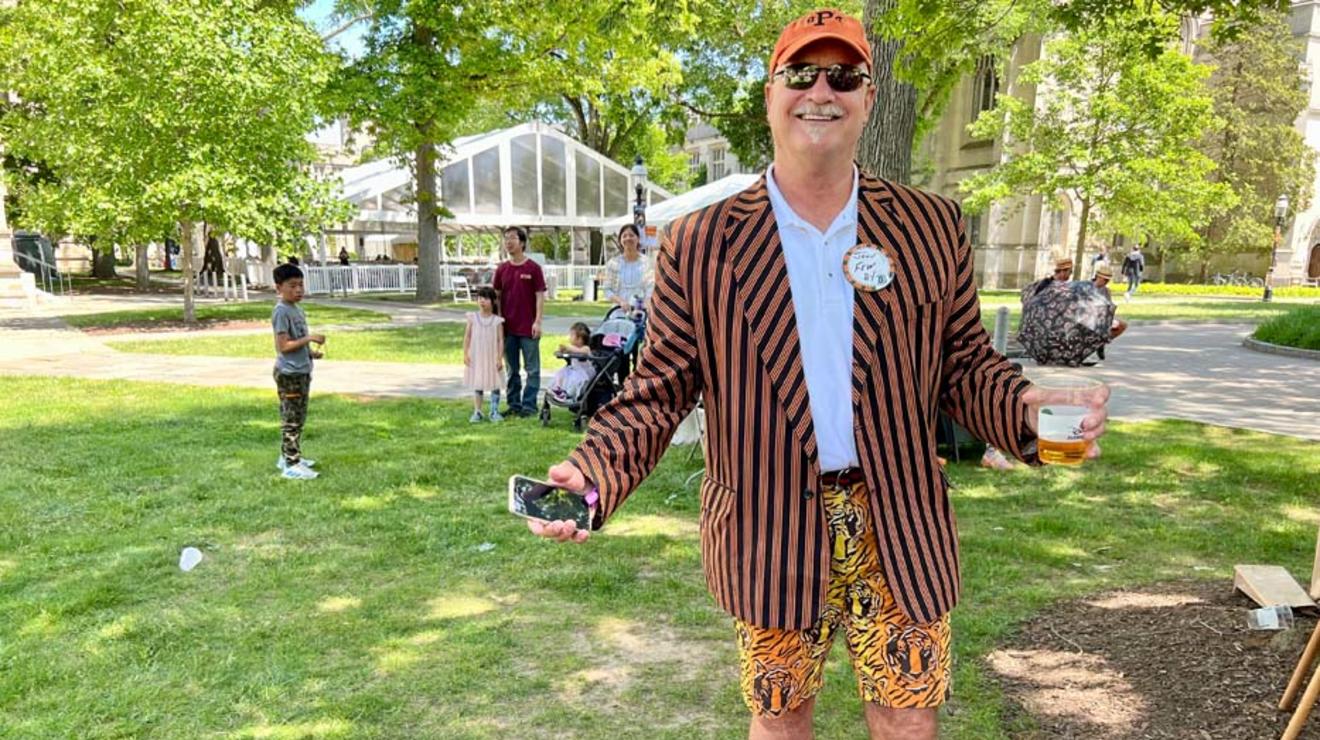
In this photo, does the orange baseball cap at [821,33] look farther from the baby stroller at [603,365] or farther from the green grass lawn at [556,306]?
the green grass lawn at [556,306]

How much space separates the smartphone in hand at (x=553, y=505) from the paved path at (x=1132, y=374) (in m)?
7.51

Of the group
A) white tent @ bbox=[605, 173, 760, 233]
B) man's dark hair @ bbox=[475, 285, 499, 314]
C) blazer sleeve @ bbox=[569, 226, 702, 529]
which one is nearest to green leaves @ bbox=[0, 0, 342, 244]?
white tent @ bbox=[605, 173, 760, 233]

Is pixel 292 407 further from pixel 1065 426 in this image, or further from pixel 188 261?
pixel 188 261

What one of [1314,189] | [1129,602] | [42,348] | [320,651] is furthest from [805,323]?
[1314,189]

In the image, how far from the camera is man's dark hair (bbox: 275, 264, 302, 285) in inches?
225

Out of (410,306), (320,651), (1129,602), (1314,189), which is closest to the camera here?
(320,651)

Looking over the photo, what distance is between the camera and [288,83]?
16.8 meters

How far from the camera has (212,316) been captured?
758 inches

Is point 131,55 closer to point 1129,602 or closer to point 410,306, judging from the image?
point 410,306

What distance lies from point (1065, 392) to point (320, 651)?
10.7 ft

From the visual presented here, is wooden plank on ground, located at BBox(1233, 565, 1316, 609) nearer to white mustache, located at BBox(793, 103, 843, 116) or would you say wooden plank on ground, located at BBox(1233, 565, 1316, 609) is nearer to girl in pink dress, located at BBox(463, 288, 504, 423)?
white mustache, located at BBox(793, 103, 843, 116)

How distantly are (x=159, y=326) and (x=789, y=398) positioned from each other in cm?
1902

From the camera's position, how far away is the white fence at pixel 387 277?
90.4 ft

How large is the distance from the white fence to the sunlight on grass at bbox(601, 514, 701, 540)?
21.7 m
